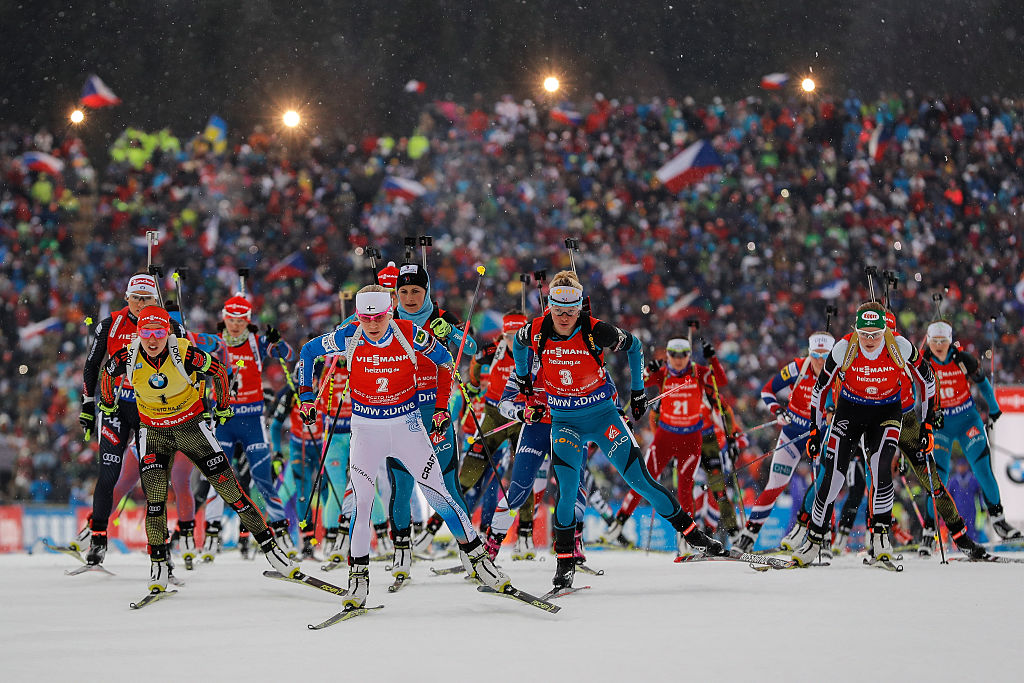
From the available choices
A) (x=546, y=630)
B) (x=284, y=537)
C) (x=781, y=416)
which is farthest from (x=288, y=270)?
(x=546, y=630)

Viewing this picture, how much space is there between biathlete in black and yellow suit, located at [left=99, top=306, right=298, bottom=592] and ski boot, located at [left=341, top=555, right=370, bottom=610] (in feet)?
2.96

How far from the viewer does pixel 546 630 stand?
4754 millimetres

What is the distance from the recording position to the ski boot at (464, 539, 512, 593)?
5332 mm

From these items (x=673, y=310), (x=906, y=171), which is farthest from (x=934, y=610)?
(x=906, y=171)

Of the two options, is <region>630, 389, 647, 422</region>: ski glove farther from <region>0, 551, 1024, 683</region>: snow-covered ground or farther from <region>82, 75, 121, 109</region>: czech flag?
<region>82, 75, 121, 109</region>: czech flag

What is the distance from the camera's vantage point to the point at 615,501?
1202cm

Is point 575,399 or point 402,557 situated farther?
point 402,557

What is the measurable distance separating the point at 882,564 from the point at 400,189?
31.7 feet

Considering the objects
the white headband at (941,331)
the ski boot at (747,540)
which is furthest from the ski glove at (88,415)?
the white headband at (941,331)

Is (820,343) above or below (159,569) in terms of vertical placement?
above

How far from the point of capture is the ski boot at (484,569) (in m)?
5.33

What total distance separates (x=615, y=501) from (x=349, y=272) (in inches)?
200

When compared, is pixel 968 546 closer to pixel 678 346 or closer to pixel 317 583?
pixel 678 346

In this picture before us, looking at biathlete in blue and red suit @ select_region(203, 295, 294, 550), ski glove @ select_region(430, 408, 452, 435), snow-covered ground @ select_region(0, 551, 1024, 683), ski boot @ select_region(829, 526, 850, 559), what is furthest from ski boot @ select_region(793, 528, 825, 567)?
biathlete in blue and red suit @ select_region(203, 295, 294, 550)
